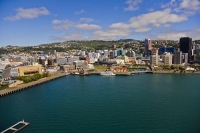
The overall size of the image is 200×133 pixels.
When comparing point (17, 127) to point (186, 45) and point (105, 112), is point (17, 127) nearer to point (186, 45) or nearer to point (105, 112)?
point (105, 112)

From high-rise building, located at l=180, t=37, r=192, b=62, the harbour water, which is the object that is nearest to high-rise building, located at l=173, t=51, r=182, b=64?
high-rise building, located at l=180, t=37, r=192, b=62

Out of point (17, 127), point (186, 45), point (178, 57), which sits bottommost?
point (17, 127)

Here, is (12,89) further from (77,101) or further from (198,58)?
(198,58)

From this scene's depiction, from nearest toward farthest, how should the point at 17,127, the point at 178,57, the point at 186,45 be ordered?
the point at 17,127 < the point at 178,57 < the point at 186,45

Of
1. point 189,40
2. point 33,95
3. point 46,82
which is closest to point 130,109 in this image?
point 33,95

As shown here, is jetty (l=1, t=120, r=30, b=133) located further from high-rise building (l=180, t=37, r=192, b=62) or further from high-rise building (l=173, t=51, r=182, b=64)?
high-rise building (l=180, t=37, r=192, b=62)

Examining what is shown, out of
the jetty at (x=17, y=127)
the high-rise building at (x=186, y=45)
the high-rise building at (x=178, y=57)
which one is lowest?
the jetty at (x=17, y=127)

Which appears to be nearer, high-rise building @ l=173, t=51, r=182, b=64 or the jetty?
the jetty

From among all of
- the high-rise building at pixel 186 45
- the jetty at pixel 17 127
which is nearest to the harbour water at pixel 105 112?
the jetty at pixel 17 127

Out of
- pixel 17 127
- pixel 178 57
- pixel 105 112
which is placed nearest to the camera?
pixel 17 127

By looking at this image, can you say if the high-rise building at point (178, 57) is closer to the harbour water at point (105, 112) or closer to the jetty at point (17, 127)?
the harbour water at point (105, 112)

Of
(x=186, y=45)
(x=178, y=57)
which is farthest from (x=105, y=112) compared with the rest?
(x=186, y=45)

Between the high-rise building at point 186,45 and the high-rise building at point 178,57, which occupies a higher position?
the high-rise building at point 186,45
